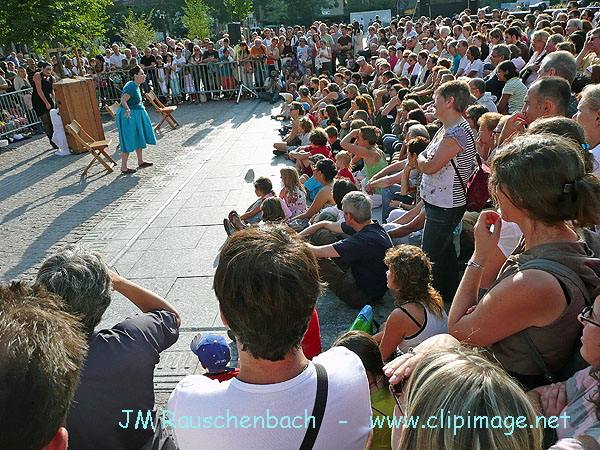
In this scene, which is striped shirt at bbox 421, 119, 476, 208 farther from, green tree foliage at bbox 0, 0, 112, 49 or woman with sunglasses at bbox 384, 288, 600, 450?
green tree foliage at bbox 0, 0, 112, 49

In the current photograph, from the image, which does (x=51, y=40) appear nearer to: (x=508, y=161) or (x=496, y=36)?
(x=496, y=36)

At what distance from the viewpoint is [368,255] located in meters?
4.23

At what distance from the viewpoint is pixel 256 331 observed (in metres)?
1.56

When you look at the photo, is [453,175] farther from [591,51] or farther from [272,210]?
[591,51]

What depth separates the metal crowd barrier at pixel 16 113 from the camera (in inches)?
524

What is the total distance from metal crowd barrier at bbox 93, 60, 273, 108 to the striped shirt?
46.4 ft

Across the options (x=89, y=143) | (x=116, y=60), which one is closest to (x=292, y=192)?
(x=89, y=143)

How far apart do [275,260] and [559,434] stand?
1.12m

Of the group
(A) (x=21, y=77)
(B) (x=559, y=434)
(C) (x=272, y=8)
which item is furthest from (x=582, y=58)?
(C) (x=272, y=8)

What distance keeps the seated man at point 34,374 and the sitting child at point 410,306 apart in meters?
2.12

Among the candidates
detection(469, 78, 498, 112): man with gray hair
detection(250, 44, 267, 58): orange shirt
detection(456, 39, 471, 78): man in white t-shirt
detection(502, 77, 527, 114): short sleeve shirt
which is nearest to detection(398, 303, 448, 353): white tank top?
detection(469, 78, 498, 112): man with gray hair

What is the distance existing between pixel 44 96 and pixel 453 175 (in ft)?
39.2

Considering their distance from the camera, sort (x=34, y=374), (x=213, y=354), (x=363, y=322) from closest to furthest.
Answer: (x=34, y=374)
(x=213, y=354)
(x=363, y=322)

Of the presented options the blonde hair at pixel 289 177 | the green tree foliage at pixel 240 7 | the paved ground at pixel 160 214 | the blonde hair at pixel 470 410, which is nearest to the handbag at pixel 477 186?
the paved ground at pixel 160 214
